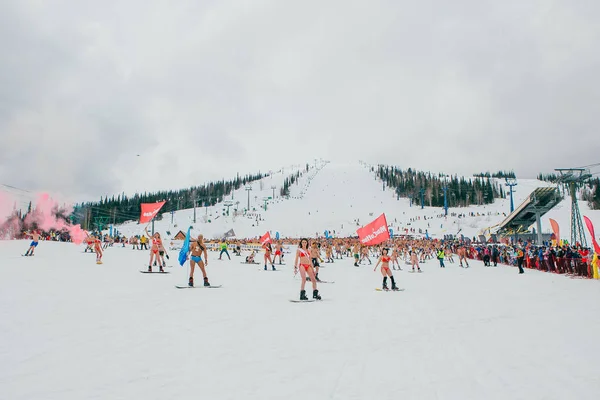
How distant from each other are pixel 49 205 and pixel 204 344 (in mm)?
42082

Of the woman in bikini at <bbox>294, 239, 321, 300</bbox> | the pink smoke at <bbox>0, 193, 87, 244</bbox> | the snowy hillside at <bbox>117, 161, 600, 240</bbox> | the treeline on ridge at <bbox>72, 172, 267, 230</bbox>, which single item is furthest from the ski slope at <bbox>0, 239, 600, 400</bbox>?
the treeline on ridge at <bbox>72, 172, 267, 230</bbox>

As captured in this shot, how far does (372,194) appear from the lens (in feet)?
464

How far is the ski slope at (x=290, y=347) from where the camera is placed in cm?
387

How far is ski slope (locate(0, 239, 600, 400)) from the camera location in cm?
387

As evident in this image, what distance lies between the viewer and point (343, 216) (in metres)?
100

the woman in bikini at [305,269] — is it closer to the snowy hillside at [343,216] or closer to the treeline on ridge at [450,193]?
the snowy hillside at [343,216]

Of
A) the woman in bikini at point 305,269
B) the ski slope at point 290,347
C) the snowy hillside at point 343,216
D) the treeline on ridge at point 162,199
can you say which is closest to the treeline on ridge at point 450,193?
the snowy hillside at point 343,216

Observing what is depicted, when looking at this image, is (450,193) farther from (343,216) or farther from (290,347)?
(290,347)

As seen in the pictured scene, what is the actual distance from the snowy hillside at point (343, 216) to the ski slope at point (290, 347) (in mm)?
56142

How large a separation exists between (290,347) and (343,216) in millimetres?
95784

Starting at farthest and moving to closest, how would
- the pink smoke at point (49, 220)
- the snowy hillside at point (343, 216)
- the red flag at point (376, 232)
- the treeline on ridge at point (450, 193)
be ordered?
the treeline on ridge at point (450, 193) < the snowy hillside at point (343, 216) < the pink smoke at point (49, 220) < the red flag at point (376, 232)

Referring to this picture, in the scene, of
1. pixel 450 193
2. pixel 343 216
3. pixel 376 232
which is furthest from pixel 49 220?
pixel 450 193

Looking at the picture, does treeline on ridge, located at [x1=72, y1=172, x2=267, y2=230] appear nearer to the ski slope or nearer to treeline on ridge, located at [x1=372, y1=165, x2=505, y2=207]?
treeline on ridge, located at [x1=372, y1=165, x2=505, y2=207]

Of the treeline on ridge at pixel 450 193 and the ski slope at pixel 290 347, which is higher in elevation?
the treeline on ridge at pixel 450 193
